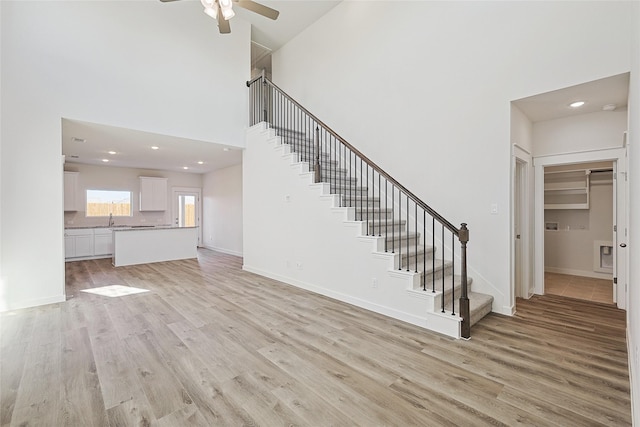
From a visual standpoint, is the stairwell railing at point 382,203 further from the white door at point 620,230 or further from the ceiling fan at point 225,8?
the white door at point 620,230

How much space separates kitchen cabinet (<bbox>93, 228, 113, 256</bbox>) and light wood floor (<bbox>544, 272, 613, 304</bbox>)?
10254mm

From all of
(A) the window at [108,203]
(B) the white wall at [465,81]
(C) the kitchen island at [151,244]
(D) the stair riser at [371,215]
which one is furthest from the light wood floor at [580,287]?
(A) the window at [108,203]

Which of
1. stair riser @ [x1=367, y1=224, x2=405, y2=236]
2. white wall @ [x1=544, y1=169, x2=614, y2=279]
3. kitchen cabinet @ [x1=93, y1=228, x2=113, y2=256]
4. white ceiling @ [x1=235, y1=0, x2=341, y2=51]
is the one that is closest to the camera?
stair riser @ [x1=367, y1=224, x2=405, y2=236]

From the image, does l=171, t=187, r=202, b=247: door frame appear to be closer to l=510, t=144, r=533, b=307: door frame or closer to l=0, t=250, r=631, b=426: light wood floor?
l=0, t=250, r=631, b=426: light wood floor

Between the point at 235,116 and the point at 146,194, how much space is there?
5201 millimetres

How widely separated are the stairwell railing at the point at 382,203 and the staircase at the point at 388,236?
0.01m

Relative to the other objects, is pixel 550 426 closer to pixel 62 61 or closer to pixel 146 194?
pixel 62 61

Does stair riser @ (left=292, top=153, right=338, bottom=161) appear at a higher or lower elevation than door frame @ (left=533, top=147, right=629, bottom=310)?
higher

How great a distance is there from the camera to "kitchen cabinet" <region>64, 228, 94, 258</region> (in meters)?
7.64

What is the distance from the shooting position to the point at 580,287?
Result: 15.7 feet

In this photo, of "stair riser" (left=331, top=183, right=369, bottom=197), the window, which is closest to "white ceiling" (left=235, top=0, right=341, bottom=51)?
Result: "stair riser" (left=331, top=183, right=369, bottom=197)

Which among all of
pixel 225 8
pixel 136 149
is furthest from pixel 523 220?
pixel 136 149

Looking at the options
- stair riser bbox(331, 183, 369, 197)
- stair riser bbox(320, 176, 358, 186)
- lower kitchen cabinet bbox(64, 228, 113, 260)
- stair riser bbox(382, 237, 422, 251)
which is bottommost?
lower kitchen cabinet bbox(64, 228, 113, 260)

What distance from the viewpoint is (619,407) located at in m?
1.95
